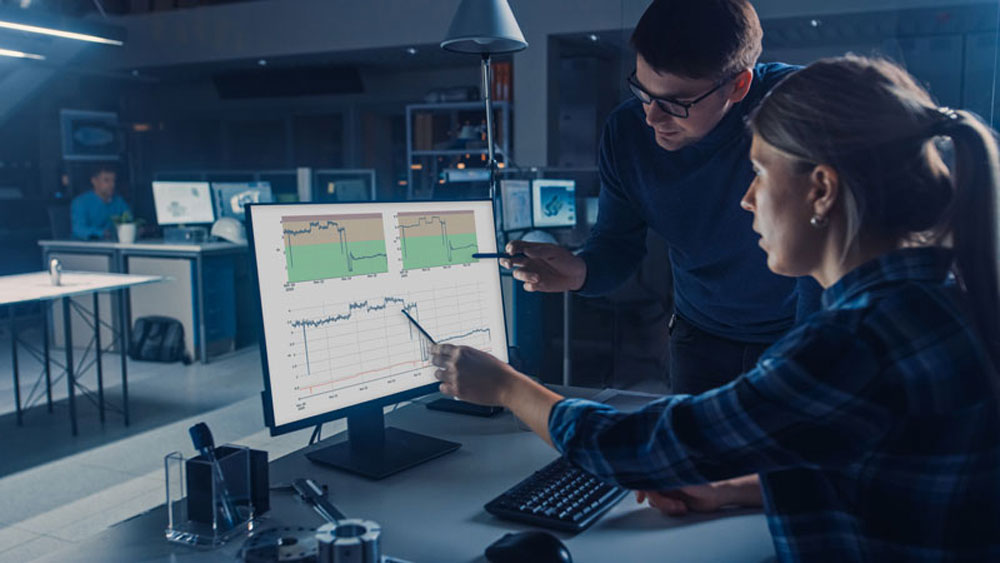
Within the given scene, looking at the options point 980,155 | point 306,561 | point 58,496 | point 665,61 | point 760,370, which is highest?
point 665,61

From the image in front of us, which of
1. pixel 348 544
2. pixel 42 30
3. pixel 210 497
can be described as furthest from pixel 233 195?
pixel 348 544

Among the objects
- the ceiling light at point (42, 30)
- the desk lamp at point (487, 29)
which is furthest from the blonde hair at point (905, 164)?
the ceiling light at point (42, 30)

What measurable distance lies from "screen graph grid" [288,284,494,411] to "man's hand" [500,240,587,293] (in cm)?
9

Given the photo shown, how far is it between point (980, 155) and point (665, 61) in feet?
1.85

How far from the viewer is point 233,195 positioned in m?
6.08

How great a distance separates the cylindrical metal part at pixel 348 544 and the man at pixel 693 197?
25.7 inches

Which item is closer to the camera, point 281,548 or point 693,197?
point 281,548

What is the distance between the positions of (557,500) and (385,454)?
1.07 feet

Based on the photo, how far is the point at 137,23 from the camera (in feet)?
29.0

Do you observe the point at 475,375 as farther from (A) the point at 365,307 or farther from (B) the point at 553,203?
(B) the point at 553,203

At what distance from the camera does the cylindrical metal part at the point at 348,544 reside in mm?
753

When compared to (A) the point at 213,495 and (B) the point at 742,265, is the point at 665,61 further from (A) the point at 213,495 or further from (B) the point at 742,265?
(A) the point at 213,495

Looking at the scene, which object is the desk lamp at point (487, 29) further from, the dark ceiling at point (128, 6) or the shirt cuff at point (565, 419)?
the dark ceiling at point (128, 6)

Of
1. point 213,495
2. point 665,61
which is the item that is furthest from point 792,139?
point 213,495
